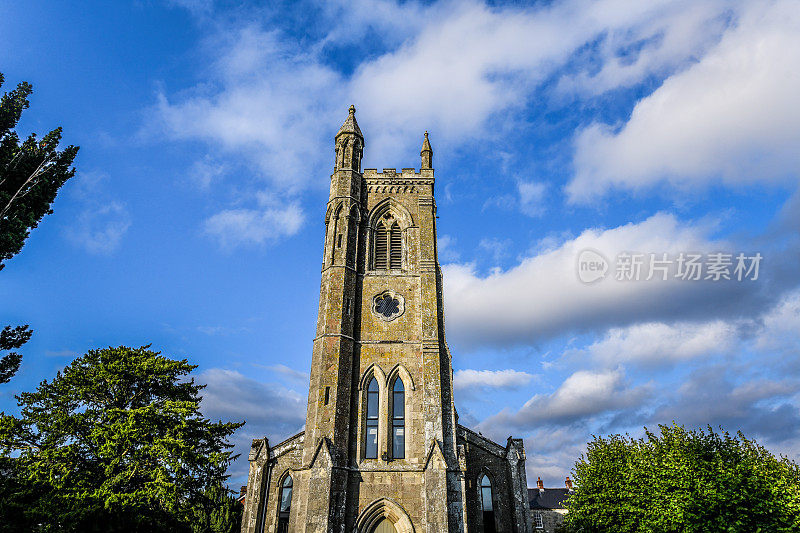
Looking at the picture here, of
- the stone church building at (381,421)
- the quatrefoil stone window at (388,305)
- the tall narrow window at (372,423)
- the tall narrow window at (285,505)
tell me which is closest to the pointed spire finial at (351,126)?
the stone church building at (381,421)

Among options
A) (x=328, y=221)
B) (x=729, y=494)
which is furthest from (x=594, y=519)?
(x=328, y=221)

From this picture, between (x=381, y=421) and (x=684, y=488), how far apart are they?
13.6 metres

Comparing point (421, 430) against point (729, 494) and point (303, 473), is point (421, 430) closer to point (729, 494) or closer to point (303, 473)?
point (303, 473)

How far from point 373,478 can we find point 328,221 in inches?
580

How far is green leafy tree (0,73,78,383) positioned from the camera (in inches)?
623

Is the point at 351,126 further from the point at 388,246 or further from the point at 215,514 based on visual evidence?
the point at 215,514

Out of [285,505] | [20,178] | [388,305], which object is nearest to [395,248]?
[388,305]

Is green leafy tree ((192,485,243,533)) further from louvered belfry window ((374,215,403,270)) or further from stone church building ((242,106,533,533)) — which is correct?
louvered belfry window ((374,215,403,270))

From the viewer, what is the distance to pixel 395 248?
1164 inches

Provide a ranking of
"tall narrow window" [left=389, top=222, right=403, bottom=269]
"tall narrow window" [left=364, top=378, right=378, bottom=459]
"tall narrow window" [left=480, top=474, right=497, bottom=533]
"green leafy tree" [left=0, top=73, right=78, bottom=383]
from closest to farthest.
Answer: "green leafy tree" [left=0, top=73, right=78, bottom=383] → "tall narrow window" [left=364, top=378, right=378, bottom=459] → "tall narrow window" [left=480, top=474, right=497, bottom=533] → "tall narrow window" [left=389, top=222, right=403, bottom=269]

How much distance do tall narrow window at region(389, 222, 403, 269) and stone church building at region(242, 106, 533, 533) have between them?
0.06 meters

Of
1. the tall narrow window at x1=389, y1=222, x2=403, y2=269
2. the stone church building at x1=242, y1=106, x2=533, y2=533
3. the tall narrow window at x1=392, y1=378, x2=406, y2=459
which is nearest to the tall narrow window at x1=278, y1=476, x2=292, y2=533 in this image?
the stone church building at x1=242, y1=106, x2=533, y2=533

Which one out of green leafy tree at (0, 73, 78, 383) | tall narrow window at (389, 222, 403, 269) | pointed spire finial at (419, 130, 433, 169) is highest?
pointed spire finial at (419, 130, 433, 169)

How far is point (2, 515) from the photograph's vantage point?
19.1m
